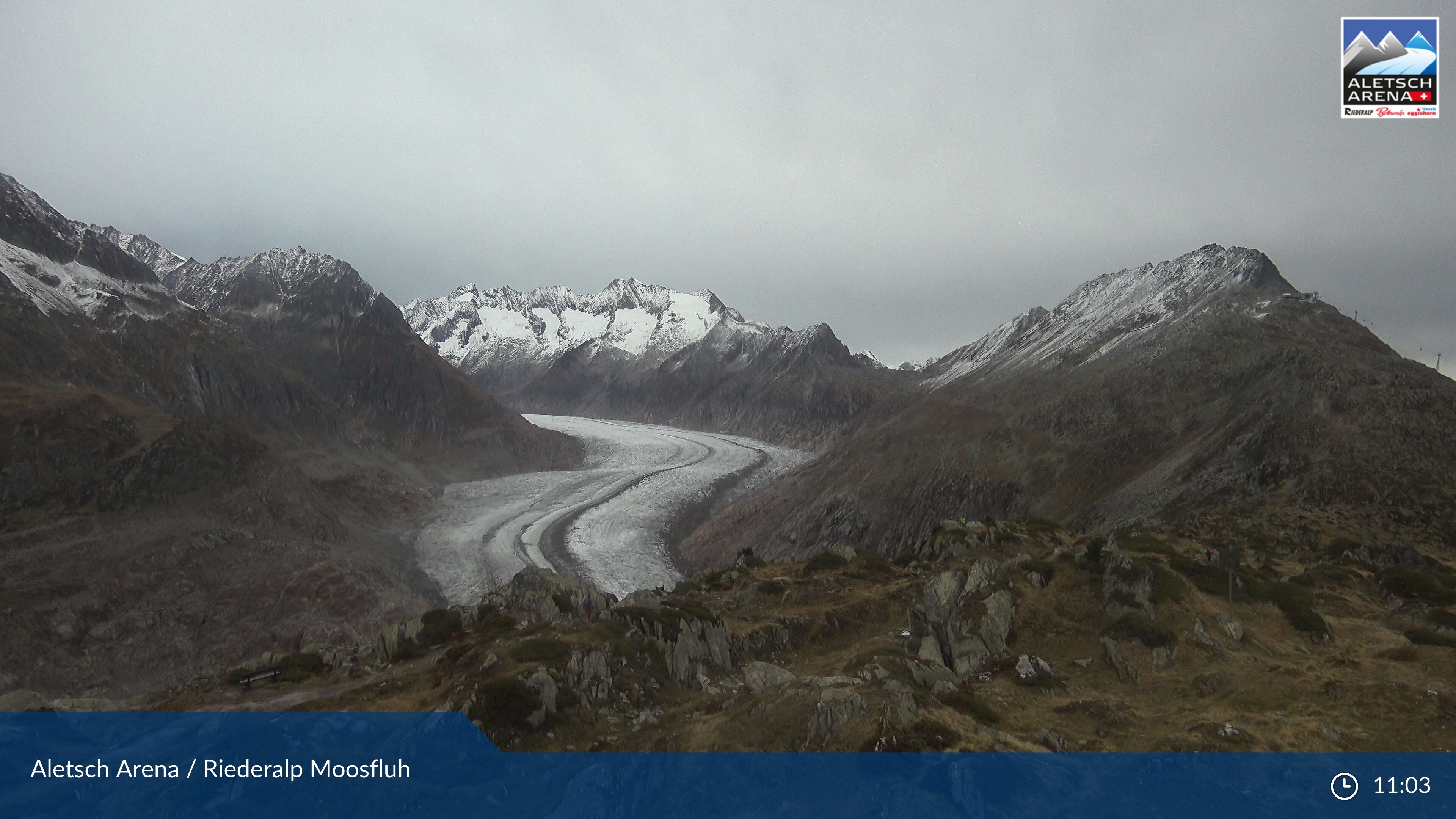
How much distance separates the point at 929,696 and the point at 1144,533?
1171 inches

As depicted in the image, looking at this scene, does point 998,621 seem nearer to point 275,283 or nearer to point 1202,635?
point 1202,635

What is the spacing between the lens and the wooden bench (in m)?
30.0

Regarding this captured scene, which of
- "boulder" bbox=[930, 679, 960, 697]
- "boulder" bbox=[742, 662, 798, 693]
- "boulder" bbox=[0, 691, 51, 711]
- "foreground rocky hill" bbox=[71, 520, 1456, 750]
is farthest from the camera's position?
"boulder" bbox=[742, 662, 798, 693]

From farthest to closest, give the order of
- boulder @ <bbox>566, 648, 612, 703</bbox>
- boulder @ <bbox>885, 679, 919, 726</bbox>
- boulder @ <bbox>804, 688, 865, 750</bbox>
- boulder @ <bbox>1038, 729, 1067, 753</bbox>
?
boulder @ <bbox>566, 648, 612, 703</bbox>
boulder @ <bbox>804, 688, 865, 750</bbox>
boulder @ <bbox>1038, 729, 1067, 753</bbox>
boulder @ <bbox>885, 679, 919, 726</bbox>

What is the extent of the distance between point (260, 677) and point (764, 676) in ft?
75.4

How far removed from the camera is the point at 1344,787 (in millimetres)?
17797

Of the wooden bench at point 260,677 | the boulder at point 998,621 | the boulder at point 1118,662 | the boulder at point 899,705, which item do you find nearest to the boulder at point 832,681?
the boulder at point 899,705

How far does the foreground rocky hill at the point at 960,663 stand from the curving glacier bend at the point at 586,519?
4338 cm

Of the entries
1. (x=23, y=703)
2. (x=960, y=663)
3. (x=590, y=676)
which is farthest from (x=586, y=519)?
(x=960, y=663)

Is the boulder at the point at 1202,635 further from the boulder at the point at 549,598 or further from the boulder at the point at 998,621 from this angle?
the boulder at the point at 549,598

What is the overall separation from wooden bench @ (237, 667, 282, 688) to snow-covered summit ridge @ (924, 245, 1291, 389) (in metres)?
A: 101

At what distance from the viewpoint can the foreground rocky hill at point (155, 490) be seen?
182ft

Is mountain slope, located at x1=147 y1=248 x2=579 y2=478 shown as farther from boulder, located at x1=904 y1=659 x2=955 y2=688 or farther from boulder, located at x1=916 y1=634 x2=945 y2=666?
boulder, located at x1=904 y1=659 x2=955 y2=688

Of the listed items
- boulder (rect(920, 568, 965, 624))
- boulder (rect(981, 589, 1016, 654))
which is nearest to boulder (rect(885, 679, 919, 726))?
boulder (rect(981, 589, 1016, 654))
